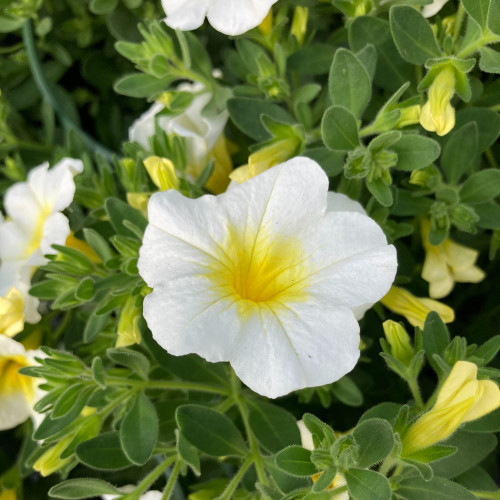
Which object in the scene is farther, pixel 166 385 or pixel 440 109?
pixel 166 385

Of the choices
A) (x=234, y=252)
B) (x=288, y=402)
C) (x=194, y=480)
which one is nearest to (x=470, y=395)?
(x=234, y=252)

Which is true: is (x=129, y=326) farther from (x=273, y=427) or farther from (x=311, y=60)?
(x=311, y=60)

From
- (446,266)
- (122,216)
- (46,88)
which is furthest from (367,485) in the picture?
(46,88)

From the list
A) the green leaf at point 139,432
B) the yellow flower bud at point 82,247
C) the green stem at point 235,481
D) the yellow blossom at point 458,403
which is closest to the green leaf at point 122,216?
the yellow flower bud at point 82,247

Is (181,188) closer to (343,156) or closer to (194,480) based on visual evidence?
(343,156)

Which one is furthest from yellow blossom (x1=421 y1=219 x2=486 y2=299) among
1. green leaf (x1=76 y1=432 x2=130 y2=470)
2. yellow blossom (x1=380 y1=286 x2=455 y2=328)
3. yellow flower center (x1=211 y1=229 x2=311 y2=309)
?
green leaf (x1=76 y1=432 x2=130 y2=470)

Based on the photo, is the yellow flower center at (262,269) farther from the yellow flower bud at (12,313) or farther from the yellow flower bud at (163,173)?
the yellow flower bud at (12,313)
